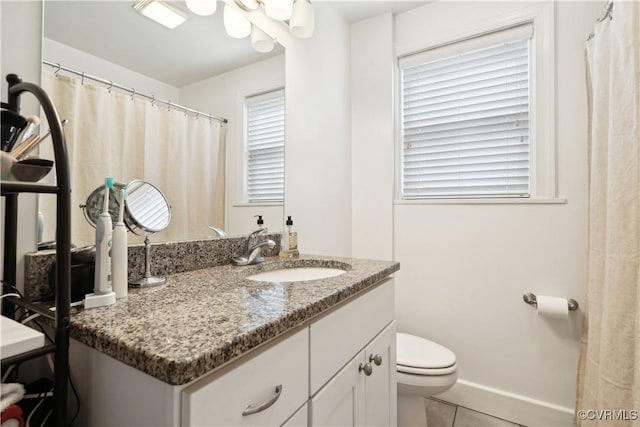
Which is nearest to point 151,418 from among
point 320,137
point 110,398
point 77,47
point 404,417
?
point 110,398

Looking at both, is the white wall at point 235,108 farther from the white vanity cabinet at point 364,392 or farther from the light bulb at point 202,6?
the white vanity cabinet at point 364,392

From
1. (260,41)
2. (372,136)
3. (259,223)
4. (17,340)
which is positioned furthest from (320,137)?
(17,340)

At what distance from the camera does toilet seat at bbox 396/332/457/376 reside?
1.33 m

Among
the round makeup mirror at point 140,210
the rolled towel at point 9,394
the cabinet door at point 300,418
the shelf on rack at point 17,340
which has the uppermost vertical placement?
the round makeup mirror at point 140,210

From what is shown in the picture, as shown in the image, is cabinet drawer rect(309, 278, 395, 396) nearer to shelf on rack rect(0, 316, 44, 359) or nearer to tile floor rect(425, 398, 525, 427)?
shelf on rack rect(0, 316, 44, 359)

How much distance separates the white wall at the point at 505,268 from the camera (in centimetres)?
150

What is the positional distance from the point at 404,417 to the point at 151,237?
1.40m

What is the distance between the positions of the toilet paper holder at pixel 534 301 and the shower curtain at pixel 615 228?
166 millimetres

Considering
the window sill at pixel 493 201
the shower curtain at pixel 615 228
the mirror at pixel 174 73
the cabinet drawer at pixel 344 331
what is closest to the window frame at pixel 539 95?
the window sill at pixel 493 201

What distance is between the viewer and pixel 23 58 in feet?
2.22

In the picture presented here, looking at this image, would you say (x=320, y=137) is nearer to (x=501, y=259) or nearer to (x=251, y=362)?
(x=501, y=259)

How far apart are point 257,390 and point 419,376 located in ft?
3.42

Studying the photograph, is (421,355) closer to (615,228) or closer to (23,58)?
(615,228)

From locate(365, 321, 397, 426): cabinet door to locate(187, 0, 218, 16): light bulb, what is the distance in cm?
136
